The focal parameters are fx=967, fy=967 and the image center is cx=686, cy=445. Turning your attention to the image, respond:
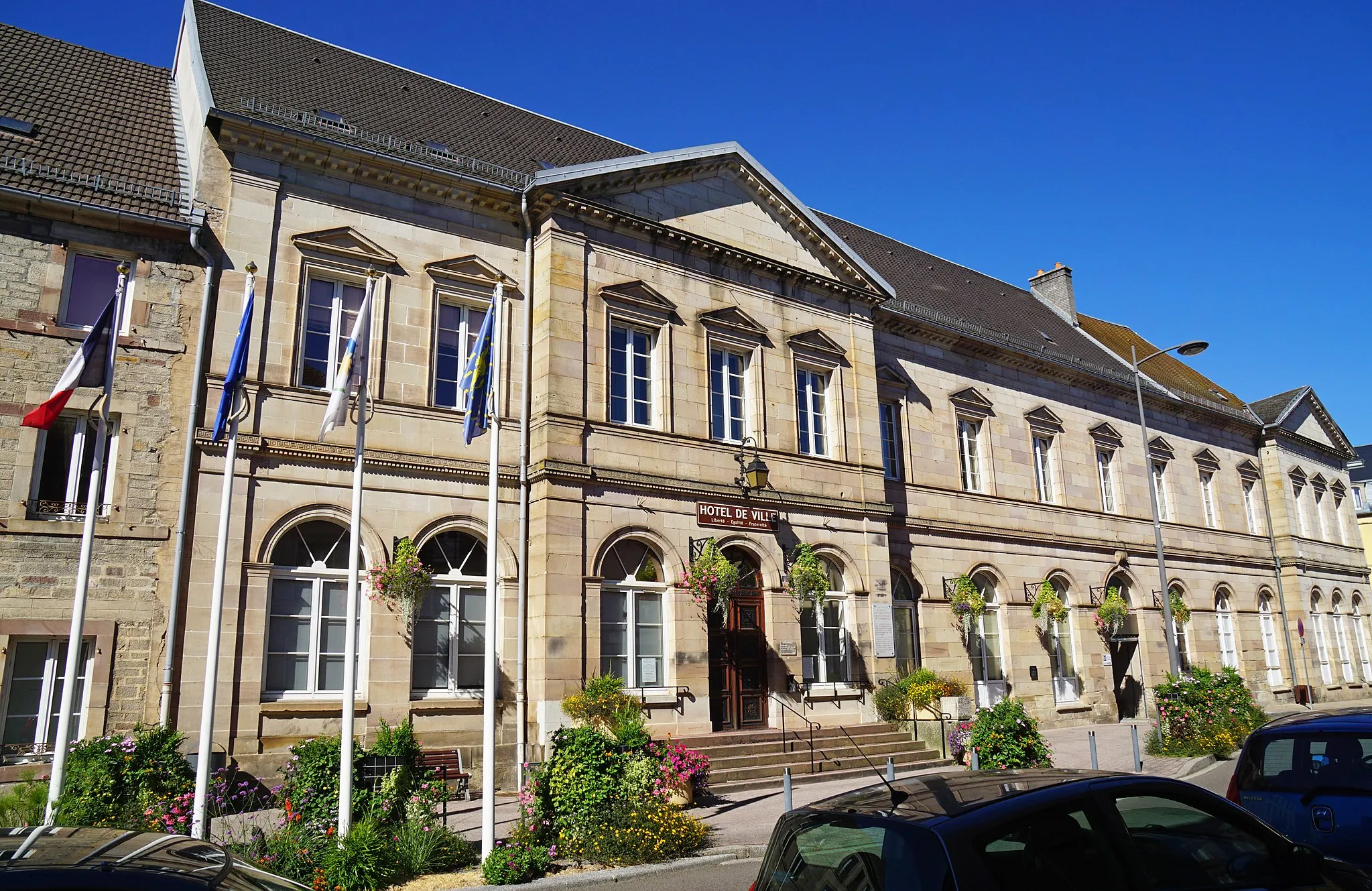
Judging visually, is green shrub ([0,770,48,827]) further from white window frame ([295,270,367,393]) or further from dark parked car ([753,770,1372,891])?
dark parked car ([753,770,1372,891])

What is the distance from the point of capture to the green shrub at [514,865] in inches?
348

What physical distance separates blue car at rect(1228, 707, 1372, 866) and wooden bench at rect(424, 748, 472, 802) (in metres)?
9.49

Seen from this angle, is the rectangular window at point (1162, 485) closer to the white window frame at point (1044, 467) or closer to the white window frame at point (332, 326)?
the white window frame at point (1044, 467)

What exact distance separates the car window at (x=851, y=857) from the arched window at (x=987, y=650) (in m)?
18.1

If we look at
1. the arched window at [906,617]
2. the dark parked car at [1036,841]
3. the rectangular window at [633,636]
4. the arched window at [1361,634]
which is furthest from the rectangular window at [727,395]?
the arched window at [1361,634]

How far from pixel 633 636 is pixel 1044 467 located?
47.6ft

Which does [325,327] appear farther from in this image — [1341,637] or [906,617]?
[1341,637]

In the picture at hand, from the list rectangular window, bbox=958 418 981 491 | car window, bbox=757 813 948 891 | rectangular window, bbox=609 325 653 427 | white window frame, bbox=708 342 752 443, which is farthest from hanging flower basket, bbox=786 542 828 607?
car window, bbox=757 813 948 891

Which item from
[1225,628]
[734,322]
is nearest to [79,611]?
[734,322]

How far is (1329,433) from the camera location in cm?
3684

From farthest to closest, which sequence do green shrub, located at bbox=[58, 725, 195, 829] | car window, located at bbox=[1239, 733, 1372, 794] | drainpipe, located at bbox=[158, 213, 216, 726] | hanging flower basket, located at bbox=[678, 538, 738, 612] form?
hanging flower basket, located at bbox=[678, 538, 738, 612], drainpipe, located at bbox=[158, 213, 216, 726], green shrub, located at bbox=[58, 725, 195, 829], car window, located at bbox=[1239, 733, 1372, 794]

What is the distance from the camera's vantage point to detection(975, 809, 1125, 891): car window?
3.94 meters

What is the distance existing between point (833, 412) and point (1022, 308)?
14.4 metres

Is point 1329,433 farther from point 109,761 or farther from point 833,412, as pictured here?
point 109,761
